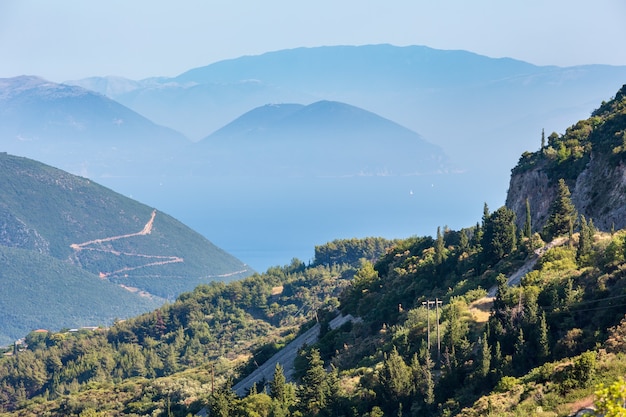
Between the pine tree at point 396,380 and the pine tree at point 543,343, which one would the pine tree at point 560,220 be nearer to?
the pine tree at point 543,343

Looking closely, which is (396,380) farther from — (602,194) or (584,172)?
(584,172)

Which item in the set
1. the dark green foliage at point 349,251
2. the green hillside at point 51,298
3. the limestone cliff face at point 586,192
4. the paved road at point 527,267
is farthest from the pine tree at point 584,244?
the green hillside at point 51,298

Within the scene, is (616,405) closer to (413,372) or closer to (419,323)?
(413,372)

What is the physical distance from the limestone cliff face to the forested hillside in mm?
771

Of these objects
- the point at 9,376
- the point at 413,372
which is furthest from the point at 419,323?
the point at 9,376

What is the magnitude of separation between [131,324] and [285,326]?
2014cm

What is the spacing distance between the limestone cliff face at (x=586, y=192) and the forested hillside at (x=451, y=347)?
77 centimetres

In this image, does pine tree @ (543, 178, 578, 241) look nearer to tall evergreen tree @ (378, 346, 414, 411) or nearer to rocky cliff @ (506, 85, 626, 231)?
rocky cliff @ (506, 85, 626, 231)

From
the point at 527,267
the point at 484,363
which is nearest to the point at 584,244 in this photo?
the point at 527,267

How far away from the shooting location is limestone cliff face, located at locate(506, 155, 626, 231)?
48.5 meters

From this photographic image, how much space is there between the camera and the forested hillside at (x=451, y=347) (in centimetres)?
3000

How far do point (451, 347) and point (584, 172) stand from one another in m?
21.9

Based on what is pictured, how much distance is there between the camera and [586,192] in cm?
5241

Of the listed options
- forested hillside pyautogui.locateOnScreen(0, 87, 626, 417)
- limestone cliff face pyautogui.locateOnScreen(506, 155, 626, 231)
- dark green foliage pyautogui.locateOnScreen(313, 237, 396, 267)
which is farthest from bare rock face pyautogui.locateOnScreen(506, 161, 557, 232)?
dark green foliage pyautogui.locateOnScreen(313, 237, 396, 267)
